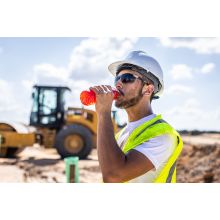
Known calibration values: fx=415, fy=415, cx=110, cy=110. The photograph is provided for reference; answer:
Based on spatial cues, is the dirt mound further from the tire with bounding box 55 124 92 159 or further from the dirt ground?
the tire with bounding box 55 124 92 159

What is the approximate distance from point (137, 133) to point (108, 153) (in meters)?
0.28

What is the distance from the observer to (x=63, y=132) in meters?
12.9

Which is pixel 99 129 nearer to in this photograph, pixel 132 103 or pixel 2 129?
pixel 132 103

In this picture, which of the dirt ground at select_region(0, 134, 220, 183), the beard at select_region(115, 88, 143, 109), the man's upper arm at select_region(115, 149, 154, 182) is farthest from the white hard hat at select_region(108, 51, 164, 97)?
the dirt ground at select_region(0, 134, 220, 183)

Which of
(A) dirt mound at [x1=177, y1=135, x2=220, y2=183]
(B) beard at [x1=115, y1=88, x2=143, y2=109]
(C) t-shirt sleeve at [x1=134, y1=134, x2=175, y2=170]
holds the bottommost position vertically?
(A) dirt mound at [x1=177, y1=135, x2=220, y2=183]

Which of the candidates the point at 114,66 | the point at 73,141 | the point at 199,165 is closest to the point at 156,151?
the point at 114,66

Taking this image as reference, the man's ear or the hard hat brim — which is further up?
the hard hat brim

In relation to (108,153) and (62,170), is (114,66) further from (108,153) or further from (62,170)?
(62,170)

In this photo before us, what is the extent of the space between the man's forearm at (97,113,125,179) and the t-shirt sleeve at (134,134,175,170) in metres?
0.12

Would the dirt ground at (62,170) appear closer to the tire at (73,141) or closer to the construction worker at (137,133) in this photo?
the tire at (73,141)

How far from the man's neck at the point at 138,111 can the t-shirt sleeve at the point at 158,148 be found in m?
0.27

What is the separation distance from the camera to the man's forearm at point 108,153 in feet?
6.14

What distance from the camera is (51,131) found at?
13484 mm

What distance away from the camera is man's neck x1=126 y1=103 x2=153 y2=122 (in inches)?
87.5
